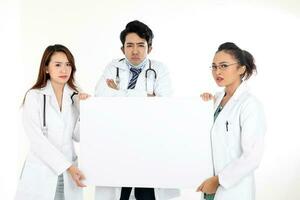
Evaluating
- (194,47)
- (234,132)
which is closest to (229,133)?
(234,132)

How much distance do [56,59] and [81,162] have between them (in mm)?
541

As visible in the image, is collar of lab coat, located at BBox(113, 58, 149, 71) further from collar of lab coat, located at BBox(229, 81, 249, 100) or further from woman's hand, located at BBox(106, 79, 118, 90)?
collar of lab coat, located at BBox(229, 81, 249, 100)

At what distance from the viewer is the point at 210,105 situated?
1958 millimetres

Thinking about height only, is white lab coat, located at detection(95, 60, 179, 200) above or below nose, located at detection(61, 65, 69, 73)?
below

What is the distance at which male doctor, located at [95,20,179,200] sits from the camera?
89.7 inches

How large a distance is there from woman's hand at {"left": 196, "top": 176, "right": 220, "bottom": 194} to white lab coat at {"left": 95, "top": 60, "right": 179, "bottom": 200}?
11.3 inches

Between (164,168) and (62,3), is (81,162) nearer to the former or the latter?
(164,168)

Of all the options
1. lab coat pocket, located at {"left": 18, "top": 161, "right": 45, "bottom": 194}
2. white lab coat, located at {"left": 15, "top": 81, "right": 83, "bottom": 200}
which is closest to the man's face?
white lab coat, located at {"left": 15, "top": 81, "right": 83, "bottom": 200}

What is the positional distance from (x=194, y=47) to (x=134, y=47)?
1087 millimetres

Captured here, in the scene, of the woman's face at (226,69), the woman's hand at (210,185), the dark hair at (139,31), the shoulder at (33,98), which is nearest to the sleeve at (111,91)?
the dark hair at (139,31)

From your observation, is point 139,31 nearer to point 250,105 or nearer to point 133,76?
point 133,76

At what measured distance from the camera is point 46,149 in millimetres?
2021

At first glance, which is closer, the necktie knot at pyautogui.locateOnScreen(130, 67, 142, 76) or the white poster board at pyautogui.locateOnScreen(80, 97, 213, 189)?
the white poster board at pyautogui.locateOnScreen(80, 97, 213, 189)

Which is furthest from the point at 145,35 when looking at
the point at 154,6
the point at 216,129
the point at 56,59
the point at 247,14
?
the point at 247,14
